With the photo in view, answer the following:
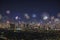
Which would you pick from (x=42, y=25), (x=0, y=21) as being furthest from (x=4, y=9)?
(x=42, y=25)

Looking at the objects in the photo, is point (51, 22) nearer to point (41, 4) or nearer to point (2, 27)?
point (41, 4)

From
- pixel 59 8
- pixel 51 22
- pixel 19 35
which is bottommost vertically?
pixel 19 35

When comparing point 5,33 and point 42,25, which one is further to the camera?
point 42,25

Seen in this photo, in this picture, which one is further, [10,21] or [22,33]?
[10,21]

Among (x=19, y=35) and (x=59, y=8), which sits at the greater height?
(x=59, y=8)

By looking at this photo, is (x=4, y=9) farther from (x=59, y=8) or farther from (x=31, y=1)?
(x=59, y=8)

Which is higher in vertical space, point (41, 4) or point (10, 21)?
point (41, 4)

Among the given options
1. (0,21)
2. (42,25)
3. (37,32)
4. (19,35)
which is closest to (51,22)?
(42,25)

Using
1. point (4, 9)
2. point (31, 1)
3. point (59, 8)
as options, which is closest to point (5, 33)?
point (4, 9)
